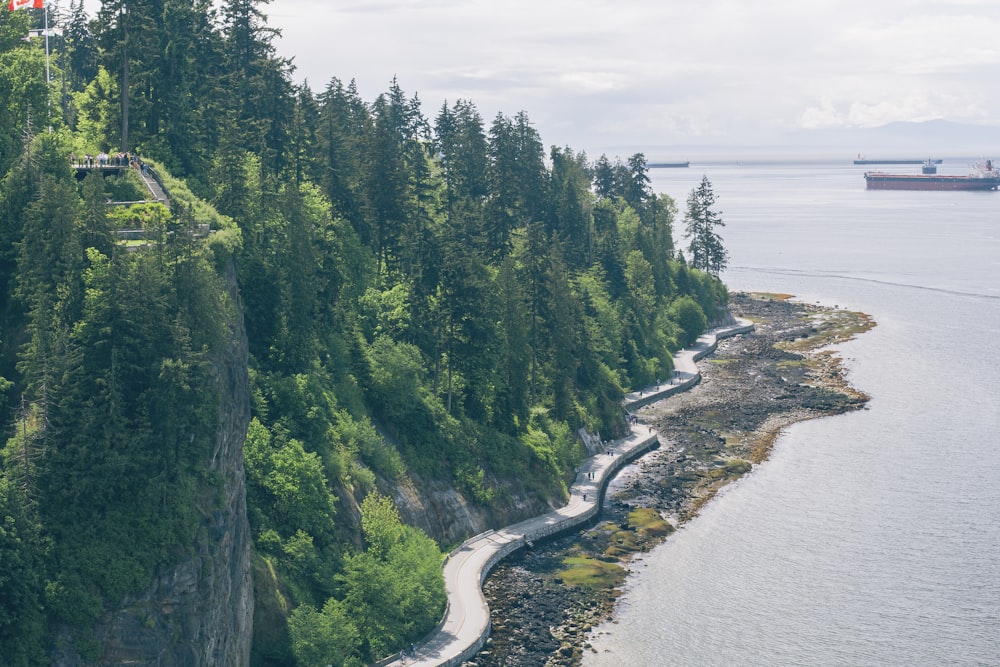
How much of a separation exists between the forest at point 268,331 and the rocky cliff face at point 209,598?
25.5 inches

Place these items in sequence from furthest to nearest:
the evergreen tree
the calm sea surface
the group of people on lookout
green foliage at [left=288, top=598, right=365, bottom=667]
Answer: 1. the evergreen tree
2. the group of people on lookout
3. the calm sea surface
4. green foliage at [left=288, top=598, right=365, bottom=667]

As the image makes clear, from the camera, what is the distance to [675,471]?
9394 centimetres

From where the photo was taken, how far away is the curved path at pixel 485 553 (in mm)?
59000

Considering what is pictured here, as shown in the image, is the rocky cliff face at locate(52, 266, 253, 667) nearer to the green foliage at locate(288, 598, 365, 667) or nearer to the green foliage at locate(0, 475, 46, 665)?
the green foliage at locate(0, 475, 46, 665)

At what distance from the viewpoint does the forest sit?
45.1 meters

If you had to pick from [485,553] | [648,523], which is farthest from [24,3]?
[648,523]

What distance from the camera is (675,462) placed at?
96.5 meters

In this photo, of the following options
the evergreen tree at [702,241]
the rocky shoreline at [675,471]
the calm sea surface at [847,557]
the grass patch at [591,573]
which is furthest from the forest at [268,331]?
the evergreen tree at [702,241]

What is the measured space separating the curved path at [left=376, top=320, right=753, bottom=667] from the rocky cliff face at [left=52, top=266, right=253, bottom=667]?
35.9 feet

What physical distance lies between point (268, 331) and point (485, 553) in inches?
841

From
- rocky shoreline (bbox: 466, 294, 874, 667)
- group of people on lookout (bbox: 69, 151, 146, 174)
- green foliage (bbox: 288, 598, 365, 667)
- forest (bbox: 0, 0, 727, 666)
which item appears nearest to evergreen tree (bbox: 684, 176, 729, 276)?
rocky shoreline (bbox: 466, 294, 874, 667)

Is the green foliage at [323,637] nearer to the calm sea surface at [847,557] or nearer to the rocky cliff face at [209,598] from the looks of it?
the rocky cliff face at [209,598]

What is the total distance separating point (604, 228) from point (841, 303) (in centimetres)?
6144

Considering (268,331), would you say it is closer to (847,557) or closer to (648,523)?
(648,523)
